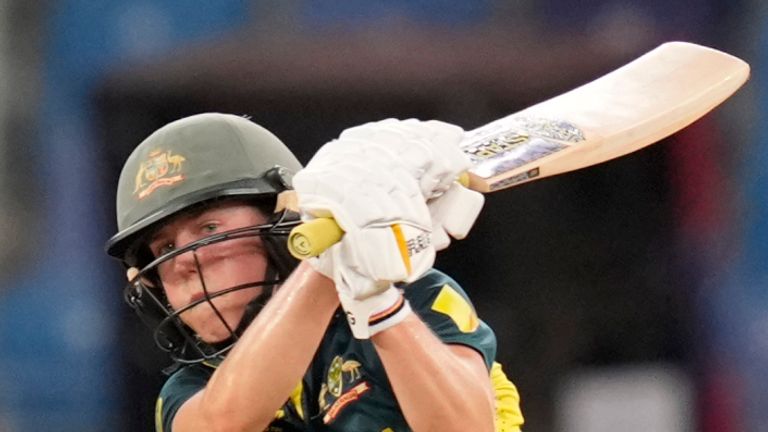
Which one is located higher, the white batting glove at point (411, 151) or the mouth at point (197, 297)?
the white batting glove at point (411, 151)

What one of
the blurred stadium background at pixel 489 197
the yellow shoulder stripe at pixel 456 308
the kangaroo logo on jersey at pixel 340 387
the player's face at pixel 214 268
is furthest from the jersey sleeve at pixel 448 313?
the blurred stadium background at pixel 489 197

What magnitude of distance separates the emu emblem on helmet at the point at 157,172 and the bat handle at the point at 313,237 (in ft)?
1.77

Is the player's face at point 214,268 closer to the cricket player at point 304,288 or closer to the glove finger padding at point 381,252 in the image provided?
the cricket player at point 304,288

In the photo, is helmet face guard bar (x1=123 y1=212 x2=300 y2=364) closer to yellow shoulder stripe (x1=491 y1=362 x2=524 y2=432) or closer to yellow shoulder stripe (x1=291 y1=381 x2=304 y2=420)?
yellow shoulder stripe (x1=291 y1=381 x2=304 y2=420)

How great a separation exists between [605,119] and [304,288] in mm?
583

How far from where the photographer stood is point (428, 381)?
4.50 feet

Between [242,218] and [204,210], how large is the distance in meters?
0.06

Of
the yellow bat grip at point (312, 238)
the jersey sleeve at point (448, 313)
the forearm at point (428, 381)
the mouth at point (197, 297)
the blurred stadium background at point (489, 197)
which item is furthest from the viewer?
the blurred stadium background at point (489, 197)

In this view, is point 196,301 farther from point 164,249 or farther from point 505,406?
point 505,406

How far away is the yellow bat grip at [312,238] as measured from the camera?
4.11 ft

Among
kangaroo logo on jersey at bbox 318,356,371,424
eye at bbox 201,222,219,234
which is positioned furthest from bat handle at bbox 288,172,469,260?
eye at bbox 201,222,219,234

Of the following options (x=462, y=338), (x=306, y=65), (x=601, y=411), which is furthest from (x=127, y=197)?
(x=601, y=411)

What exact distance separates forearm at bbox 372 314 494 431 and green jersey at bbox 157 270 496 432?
14 centimetres

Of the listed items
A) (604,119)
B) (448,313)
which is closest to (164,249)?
(448,313)
